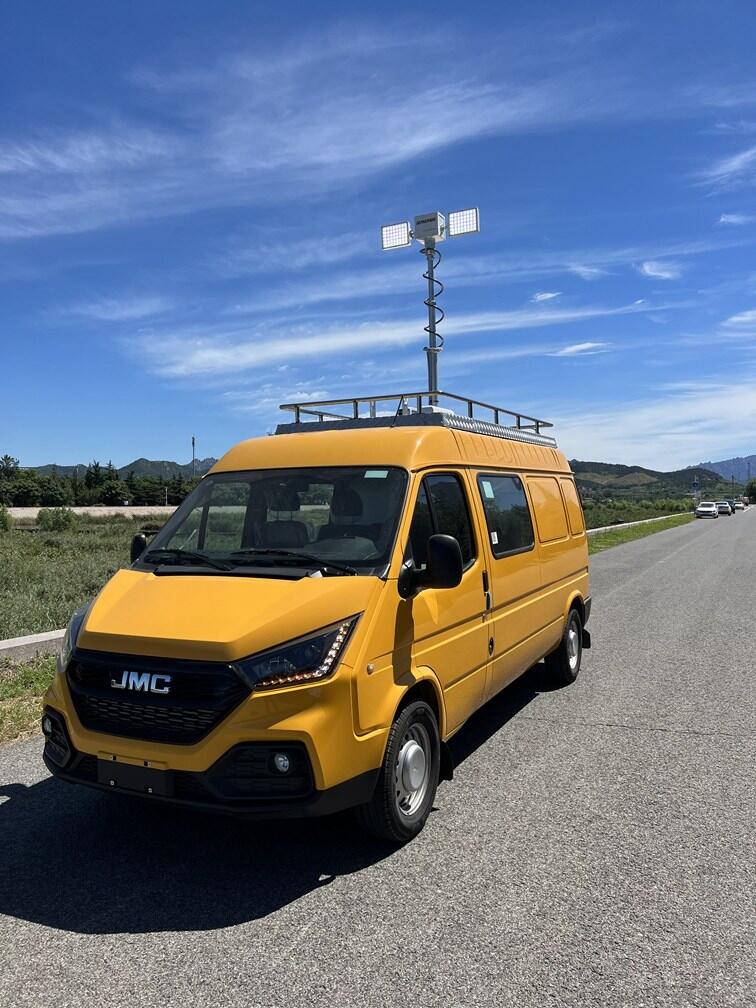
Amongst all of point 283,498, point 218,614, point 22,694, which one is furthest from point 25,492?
point 218,614

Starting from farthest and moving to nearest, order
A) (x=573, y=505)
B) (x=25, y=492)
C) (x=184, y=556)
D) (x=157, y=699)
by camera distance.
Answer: (x=25, y=492) < (x=573, y=505) < (x=184, y=556) < (x=157, y=699)

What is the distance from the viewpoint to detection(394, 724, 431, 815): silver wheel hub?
386 centimetres

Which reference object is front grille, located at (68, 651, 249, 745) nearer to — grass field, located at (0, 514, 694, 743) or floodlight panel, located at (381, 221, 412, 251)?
grass field, located at (0, 514, 694, 743)

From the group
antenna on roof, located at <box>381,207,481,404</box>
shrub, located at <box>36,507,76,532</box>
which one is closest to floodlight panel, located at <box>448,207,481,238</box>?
antenna on roof, located at <box>381,207,481,404</box>

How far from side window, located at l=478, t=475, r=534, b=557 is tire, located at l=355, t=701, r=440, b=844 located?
5.04 ft

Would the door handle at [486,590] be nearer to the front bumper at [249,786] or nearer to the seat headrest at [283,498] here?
the seat headrest at [283,498]

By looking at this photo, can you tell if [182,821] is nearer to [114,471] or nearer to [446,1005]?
[446,1005]

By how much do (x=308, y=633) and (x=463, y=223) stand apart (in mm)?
8280

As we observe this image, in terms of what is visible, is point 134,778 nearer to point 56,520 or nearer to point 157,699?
point 157,699

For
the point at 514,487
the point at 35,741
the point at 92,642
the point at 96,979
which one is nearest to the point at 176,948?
the point at 96,979

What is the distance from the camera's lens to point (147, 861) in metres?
3.74

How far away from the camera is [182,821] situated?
4.21m

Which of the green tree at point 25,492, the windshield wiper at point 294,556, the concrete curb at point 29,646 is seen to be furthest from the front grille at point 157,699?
the green tree at point 25,492

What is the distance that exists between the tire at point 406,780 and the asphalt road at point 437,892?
138 millimetres
